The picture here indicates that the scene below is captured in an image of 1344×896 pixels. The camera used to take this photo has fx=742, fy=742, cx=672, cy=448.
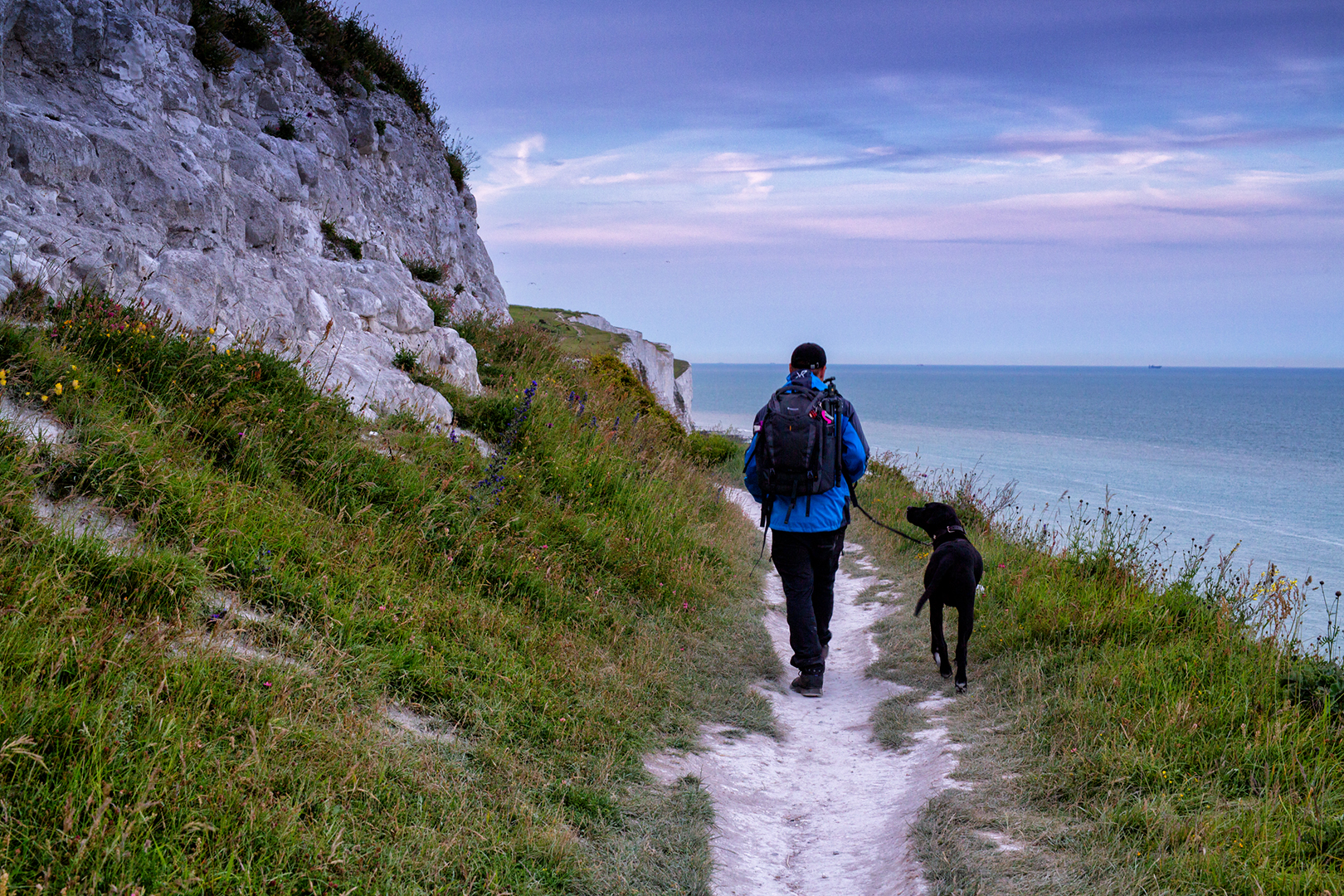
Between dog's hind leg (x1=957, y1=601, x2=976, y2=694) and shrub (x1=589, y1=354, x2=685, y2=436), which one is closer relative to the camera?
dog's hind leg (x1=957, y1=601, x2=976, y2=694)

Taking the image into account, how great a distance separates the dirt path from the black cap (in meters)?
2.86

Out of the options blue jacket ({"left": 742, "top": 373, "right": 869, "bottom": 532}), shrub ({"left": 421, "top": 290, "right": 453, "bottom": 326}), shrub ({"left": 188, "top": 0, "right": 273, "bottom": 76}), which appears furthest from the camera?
A: shrub ({"left": 421, "top": 290, "right": 453, "bottom": 326})

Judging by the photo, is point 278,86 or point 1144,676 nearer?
point 1144,676

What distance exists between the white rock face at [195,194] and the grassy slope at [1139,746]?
20.4 feet

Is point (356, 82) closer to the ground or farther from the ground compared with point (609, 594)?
farther from the ground

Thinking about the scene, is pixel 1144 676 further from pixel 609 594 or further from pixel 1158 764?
pixel 609 594

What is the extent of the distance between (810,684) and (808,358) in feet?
9.48

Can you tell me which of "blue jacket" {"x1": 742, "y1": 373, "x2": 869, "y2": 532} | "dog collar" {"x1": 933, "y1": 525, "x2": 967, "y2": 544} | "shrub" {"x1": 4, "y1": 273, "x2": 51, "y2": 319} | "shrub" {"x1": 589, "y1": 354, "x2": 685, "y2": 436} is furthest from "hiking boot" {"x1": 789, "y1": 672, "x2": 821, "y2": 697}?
"shrub" {"x1": 589, "y1": 354, "x2": 685, "y2": 436}

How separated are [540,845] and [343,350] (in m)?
7.02

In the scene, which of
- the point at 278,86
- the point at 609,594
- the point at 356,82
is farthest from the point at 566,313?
the point at 609,594

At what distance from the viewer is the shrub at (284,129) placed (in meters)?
11.1

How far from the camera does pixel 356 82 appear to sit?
45.4 ft

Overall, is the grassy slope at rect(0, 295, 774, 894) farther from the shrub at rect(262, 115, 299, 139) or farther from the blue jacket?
the shrub at rect(262, 115, 299, 139)

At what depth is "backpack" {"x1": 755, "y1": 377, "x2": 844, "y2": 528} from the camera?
20.2ft
